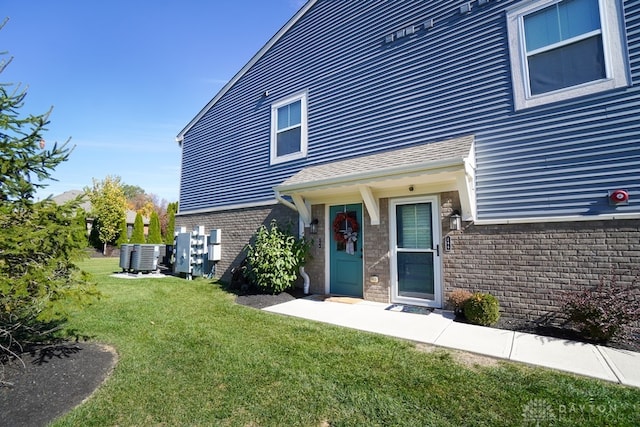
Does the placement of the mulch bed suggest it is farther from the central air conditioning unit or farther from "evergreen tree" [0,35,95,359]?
the central air conditioning unit

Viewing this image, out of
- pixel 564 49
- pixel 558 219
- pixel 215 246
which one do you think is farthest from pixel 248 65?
pixel 558 219

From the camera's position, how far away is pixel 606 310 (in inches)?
153

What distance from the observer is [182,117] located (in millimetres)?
12250

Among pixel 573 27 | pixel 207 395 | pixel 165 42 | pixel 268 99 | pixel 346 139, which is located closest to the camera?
pixel 207 395

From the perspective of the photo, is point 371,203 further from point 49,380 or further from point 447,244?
point 49,380

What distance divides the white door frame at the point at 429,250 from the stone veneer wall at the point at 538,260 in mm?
193

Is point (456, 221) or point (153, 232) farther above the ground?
point (153, 232)

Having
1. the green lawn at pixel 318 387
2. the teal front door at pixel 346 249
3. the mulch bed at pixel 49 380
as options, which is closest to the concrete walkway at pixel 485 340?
the green lawn at pixel 318 387

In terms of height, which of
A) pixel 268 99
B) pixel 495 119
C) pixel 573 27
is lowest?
pixel 495 119

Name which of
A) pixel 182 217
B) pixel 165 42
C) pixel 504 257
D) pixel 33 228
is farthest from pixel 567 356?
pixel 182 217

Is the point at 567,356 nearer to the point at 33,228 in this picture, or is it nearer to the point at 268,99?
the point at 33,228

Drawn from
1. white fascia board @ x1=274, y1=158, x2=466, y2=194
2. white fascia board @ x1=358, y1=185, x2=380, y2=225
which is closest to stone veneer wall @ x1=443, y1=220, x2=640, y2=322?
white fascia board @ x1=274, y1=158, x2=466, y2=194

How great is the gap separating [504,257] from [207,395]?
5.01m

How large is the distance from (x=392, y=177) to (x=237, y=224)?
5840 mm
